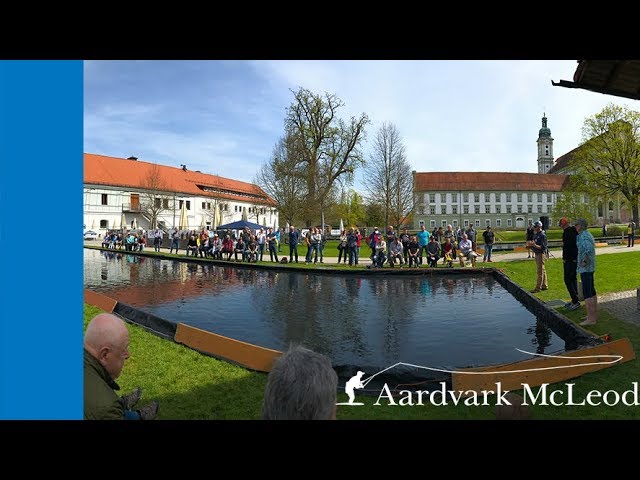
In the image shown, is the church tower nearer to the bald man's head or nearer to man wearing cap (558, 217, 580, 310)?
man wearing cap (558, 217, 580, 310)

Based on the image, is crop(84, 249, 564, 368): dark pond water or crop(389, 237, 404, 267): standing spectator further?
crop(389, 237, 404, 267): standing spectator

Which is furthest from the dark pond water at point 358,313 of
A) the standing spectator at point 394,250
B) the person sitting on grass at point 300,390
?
the person sitting on grass at point 300,390

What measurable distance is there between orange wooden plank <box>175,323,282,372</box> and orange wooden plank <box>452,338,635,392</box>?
183cm

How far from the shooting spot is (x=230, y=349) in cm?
451

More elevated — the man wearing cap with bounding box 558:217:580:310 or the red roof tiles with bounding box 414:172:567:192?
the red roof tiles with bounding box 414:172:567:192

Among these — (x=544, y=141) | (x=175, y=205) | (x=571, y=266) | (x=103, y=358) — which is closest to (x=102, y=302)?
(x=103, y=358)

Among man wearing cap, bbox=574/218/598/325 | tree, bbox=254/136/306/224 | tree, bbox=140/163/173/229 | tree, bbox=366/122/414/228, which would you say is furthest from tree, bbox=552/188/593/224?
tree, bbox=140/163/173/229

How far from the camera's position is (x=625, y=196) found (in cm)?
2362

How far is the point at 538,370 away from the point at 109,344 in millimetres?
2942

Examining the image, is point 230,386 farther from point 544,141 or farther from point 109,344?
point 544,141

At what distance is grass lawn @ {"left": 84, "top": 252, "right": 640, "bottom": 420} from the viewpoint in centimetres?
276

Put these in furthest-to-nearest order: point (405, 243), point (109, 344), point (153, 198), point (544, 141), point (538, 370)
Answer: point (153, 198)
point (405, 243)
point (544, 141)
point (538, 370)
point (109, 344)
